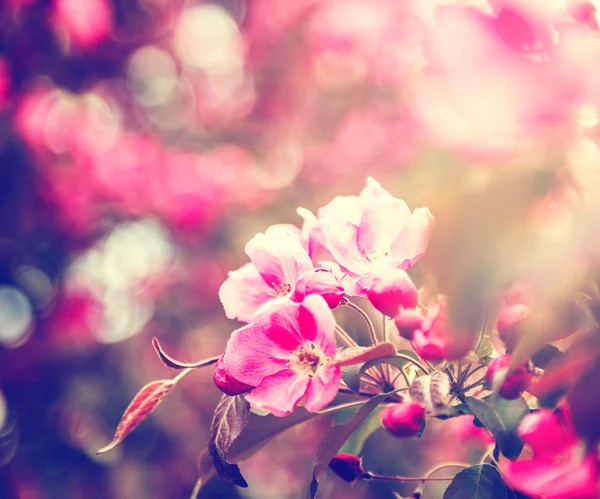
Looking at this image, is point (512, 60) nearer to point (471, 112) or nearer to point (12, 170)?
point (471, 112)

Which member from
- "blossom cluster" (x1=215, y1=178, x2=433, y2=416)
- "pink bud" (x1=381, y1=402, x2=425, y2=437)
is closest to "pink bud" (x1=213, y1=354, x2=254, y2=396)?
"blossom cluster" (x1=215, y1=178, x2=433, y2=416)

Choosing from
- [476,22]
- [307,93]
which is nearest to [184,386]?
[307,93]

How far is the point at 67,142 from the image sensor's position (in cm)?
227

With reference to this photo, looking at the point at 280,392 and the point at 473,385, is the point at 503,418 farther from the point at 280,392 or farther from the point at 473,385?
the point at 280,392

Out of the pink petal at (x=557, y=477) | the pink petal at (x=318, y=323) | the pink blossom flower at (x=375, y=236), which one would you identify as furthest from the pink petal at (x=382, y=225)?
the pink petal at (x=557, y=477)

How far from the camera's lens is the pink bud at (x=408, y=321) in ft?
1.54

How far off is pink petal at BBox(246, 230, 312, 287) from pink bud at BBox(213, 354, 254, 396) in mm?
93

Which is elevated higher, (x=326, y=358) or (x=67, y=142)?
(x=326, y=358)

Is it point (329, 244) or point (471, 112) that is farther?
point (329, 244)

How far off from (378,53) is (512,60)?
7.43ft

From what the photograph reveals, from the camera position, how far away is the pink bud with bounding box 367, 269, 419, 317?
468 millimetres

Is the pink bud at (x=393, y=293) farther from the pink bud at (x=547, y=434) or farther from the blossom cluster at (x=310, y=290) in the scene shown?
the pink bud at (x=547, y=434)

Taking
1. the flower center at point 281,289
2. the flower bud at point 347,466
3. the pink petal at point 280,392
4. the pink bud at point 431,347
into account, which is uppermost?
the pink bud at point 431,347

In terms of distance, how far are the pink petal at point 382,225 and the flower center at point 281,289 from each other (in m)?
0.07
